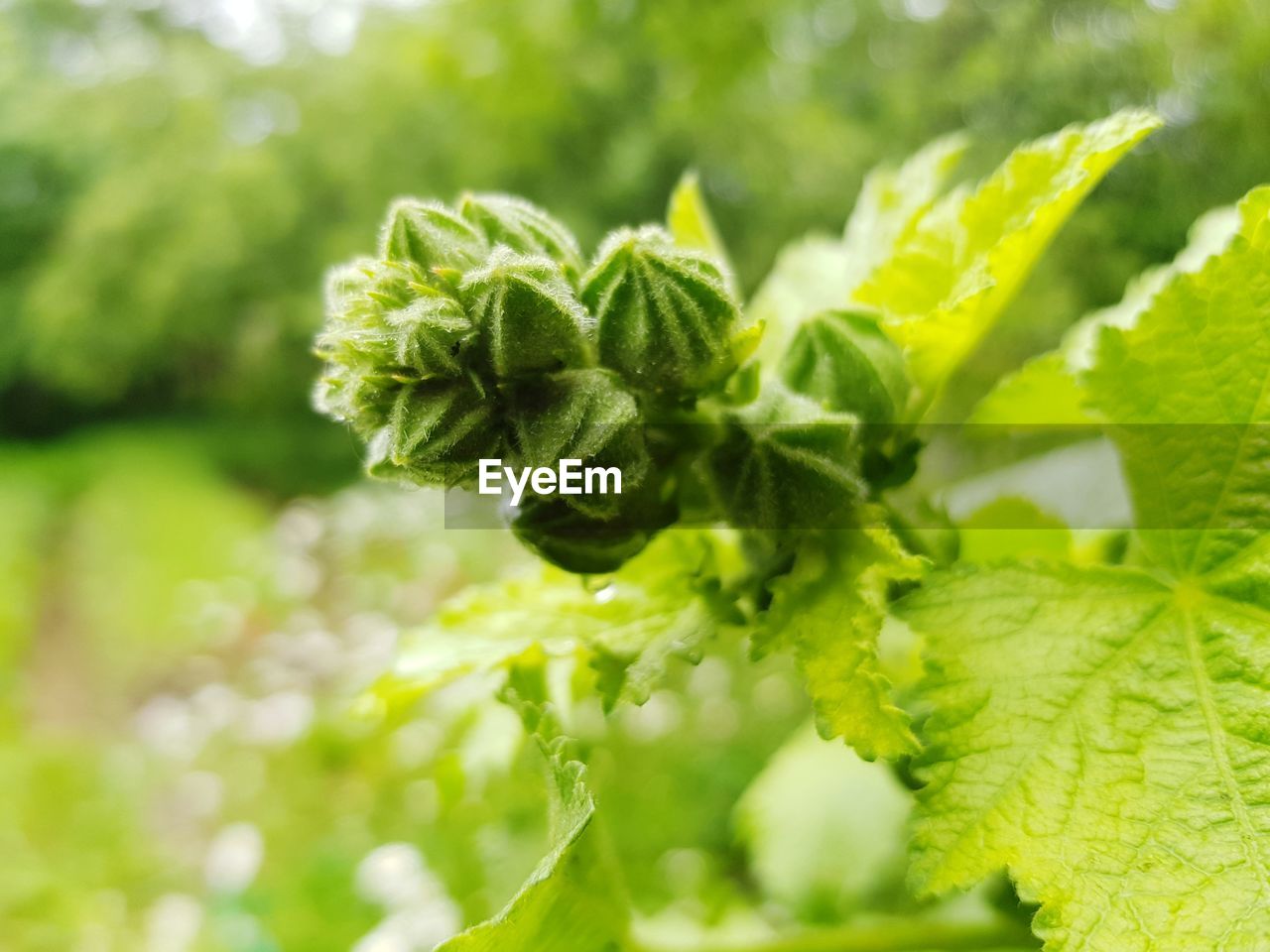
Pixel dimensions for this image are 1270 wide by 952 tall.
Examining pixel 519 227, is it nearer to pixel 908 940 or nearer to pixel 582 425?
pixel 582 425

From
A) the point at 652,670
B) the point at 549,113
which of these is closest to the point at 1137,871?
the point at 652,670

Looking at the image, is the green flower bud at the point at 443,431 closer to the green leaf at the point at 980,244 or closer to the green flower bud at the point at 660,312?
the green flower bud at the point at 660,312

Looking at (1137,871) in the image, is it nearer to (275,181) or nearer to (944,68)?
(944,68)

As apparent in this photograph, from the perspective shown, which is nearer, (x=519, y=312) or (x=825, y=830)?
(x=519, y=312)

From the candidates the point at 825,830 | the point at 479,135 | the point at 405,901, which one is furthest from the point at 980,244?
the point at 479,135

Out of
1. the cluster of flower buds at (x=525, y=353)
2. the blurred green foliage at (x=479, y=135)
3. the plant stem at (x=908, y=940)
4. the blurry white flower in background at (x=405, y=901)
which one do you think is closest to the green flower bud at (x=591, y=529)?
the cluster of flower buds at (x=525, y=353)

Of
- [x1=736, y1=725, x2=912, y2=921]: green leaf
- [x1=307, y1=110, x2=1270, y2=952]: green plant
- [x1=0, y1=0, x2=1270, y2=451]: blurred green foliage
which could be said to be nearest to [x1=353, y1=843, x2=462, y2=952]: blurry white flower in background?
[x1=736, y1=725, x2=912, y2=921]: green leaf
